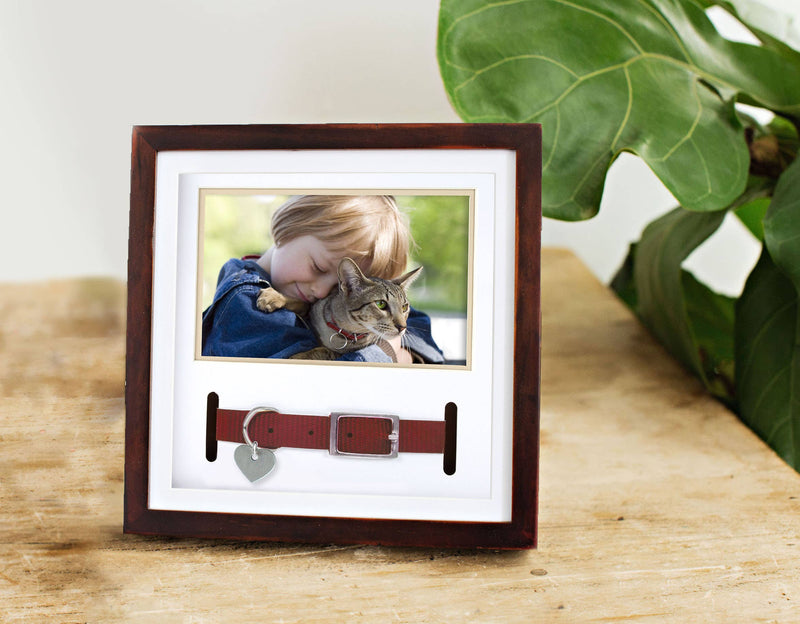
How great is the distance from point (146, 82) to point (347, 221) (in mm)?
640

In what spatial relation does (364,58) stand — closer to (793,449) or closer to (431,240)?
(431,240)

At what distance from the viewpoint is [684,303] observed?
691 millimetres

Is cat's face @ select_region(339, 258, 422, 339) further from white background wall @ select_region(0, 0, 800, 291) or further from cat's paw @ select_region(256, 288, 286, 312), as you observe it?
white background wall @ select_region(0, 0, 800, 291)

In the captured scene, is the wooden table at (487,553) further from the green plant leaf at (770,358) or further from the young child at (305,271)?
the young child at (305,271)

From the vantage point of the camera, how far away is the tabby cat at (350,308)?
17.0 inches

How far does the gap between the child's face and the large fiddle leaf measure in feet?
1.38

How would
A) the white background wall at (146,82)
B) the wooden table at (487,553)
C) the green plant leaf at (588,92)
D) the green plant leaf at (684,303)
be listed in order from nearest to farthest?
1. the wooden table at (487,553)
2. the green plant leaf at (588,92)
3. the green plant leaf at (684,303)
4. the white background wall at (146,82)

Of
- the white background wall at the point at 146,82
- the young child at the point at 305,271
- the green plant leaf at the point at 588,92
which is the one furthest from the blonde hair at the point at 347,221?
the white background wall at the point at 146,82

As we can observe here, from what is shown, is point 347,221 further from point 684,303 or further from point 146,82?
point 146,82

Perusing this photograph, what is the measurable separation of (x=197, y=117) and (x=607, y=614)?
849mm

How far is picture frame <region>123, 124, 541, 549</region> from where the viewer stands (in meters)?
0.42

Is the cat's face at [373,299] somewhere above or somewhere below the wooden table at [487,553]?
above

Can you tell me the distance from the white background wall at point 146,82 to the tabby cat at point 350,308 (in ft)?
1.79

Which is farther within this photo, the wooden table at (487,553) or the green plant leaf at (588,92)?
the green plant leaf at (588,92)
